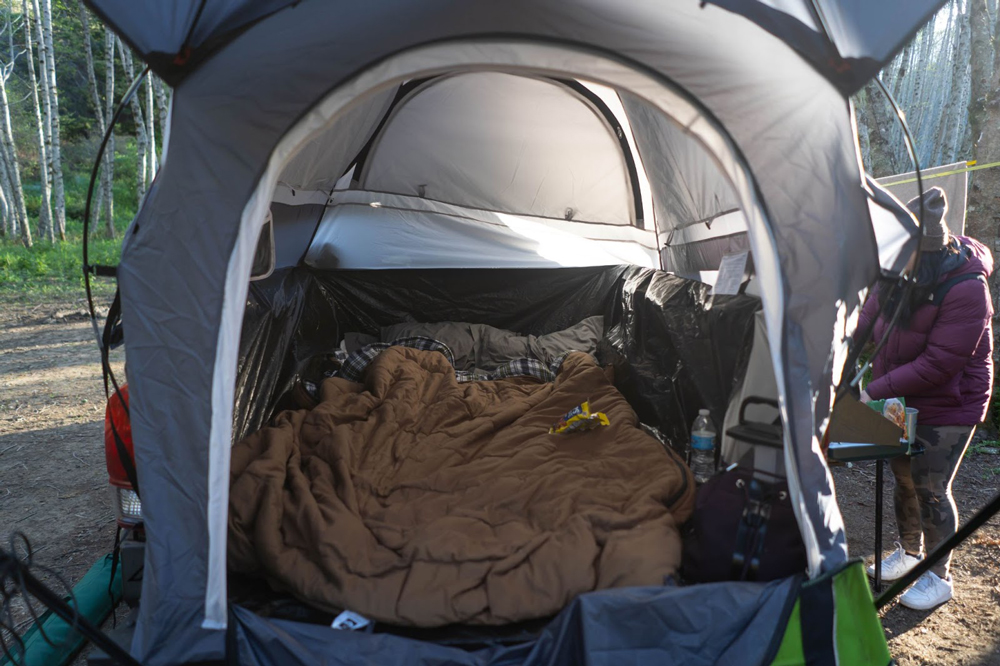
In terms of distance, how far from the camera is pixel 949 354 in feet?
8.04

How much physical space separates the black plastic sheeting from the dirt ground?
980 millimetres

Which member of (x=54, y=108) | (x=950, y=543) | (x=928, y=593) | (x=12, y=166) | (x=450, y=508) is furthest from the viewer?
(x=12, y=166)

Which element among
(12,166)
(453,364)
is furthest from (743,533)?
(12,166)

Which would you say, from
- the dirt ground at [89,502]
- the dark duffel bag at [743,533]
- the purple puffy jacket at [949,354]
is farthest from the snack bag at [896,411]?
the dark duffel bag at [743,533]

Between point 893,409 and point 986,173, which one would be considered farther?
point 986,173

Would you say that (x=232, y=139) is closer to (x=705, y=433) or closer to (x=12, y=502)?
(x=705, y=433)

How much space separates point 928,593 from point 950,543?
1192 millimetres

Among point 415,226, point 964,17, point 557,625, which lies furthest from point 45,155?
point 964,17

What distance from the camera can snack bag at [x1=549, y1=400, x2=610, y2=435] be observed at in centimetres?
290

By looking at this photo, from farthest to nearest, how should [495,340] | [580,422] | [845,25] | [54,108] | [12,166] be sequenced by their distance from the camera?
[12,166] < [54,108] < [495,340] < [580,422] < [845,25]

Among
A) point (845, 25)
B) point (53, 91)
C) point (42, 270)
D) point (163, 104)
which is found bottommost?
point (42, 270)

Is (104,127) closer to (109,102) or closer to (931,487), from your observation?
(109,102)

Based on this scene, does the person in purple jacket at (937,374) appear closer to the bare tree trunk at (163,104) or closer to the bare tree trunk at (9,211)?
the bare tree trunk at (163,104)

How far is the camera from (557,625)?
168cm
